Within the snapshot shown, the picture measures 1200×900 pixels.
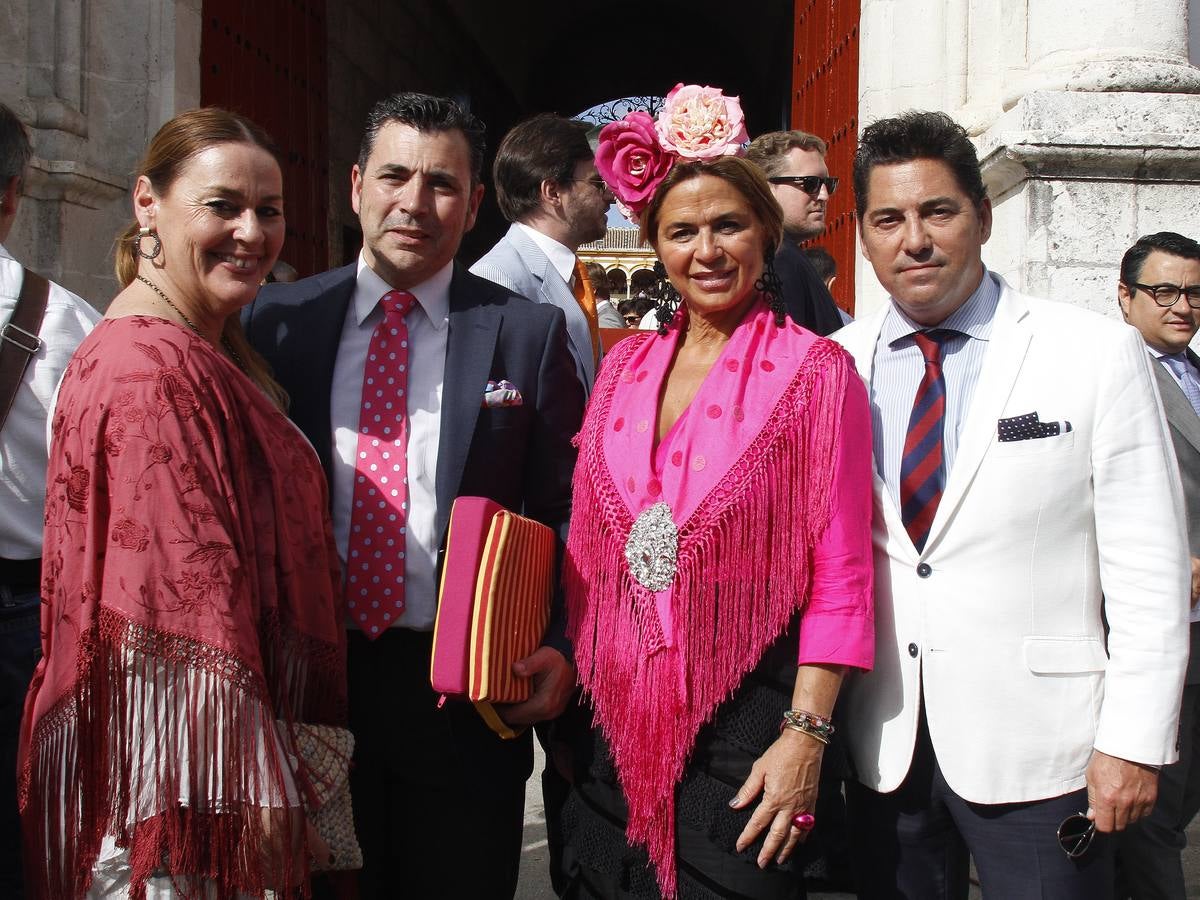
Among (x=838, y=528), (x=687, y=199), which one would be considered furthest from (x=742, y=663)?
(x=687, y=199)

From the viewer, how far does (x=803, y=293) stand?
3.42 metres

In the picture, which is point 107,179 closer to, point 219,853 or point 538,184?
point 538,184

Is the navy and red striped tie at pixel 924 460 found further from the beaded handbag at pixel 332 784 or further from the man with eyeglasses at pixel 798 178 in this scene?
the man with eyeglasses at pixel 798 178

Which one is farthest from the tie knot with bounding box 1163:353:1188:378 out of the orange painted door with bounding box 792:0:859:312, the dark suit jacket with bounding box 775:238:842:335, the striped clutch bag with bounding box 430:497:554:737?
the striped clutch bag with bounding box 430:497:554:737

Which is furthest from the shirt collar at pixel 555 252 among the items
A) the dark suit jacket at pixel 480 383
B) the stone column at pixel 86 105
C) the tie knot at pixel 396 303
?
the stone column at pixel 86 105

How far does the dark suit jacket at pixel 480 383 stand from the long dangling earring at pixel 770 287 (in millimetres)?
510

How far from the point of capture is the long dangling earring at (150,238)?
2033 mm

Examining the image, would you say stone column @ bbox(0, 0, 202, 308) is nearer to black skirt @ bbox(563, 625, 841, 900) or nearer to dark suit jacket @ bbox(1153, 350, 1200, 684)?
black skirt @ bbox(563, 625, 841, 900)

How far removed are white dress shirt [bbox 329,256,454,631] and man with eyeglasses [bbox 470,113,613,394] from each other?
1.30m

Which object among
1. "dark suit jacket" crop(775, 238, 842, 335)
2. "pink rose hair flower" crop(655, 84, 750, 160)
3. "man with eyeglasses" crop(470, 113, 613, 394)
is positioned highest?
"man with eyeglasses" crop(470, 113, 613, 394)

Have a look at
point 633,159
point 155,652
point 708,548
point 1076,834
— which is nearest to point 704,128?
point 633,159

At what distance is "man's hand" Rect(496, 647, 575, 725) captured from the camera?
2164mm

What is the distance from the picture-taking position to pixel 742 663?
2.00 meters

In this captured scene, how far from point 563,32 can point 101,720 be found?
1650 cm
